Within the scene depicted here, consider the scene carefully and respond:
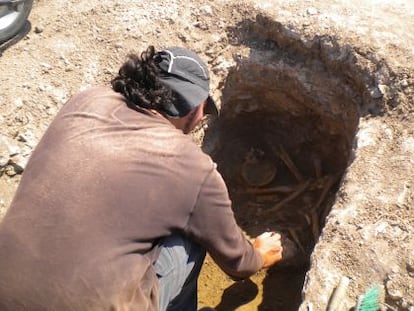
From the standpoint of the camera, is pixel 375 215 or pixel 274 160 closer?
pixel 375 215

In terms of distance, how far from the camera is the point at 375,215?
2.87 m

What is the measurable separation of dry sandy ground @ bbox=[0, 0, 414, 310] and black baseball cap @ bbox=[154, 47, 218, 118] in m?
1.02

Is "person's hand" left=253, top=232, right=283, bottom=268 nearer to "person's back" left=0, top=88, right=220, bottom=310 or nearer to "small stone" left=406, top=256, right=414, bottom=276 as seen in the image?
"small stone" left=406, top=256, right=414, bottom=276

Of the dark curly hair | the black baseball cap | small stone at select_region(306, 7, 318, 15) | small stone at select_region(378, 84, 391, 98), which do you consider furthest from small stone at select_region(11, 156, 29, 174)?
small stone at select_region(378, 84, 391, 98)

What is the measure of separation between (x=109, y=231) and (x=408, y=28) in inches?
101

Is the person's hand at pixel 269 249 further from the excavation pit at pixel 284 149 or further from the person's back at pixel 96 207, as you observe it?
the person's back at pixel 96 207

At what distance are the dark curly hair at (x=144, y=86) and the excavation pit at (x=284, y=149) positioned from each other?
156 centimetres

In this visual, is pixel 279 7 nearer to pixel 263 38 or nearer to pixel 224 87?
pixel 263 38

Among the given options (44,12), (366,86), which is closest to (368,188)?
(366,86)

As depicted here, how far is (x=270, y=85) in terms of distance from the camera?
158 inches

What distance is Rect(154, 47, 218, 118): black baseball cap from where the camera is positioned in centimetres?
244

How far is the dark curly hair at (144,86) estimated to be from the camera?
239 cm

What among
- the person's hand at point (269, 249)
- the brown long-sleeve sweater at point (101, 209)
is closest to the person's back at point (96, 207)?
the brown long-sleeve sweater at point (101, 209)

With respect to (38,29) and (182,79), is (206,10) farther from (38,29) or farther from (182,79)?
(182,79)
